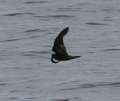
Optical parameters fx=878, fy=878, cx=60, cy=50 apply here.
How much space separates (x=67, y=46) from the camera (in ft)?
75.0

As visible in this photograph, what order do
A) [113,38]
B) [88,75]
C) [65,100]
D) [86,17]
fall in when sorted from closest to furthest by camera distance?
1. [65,100]
2. [88,75]
3. [113,38]
4. [86,17]

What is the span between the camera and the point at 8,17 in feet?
88.0

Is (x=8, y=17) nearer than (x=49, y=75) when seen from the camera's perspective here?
No

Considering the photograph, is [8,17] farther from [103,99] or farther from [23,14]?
[103,99]

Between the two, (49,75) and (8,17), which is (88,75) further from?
(8,17)

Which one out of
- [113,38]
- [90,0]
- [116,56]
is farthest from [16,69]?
[90,0]

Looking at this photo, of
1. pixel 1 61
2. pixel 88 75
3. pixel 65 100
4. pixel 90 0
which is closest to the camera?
pixel 65 100

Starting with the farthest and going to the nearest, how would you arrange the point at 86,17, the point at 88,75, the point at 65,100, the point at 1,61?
the point at 86,17 < the point at 1,61 < the point at 88,75 < the point at 65,100

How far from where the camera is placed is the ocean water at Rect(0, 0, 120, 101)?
18438 mm

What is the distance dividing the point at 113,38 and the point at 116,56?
7.49ft

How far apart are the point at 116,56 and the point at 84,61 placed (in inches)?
30.8

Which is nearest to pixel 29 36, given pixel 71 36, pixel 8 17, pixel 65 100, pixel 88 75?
pixel 71 36

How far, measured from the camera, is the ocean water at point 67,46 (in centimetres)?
1844

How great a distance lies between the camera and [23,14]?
27141 mm
